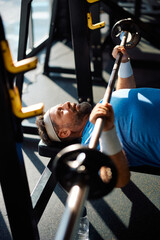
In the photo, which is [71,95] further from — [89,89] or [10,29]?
[10,29]

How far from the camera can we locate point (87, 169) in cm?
74

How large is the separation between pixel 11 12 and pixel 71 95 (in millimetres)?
2925

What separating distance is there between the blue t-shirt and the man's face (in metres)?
0.15

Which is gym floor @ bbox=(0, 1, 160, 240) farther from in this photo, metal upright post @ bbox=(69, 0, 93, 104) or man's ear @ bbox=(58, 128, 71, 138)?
metal upright post @ bbox=(69, 0, 93, 104)

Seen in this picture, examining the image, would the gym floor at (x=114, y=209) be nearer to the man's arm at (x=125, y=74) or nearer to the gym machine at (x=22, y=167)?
the gym machine at (x=22, y=167)

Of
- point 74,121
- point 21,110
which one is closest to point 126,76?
point 74,121

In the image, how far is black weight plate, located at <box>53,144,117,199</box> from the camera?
0.70 metres

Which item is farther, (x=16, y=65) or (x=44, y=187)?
(x=44, y=187)

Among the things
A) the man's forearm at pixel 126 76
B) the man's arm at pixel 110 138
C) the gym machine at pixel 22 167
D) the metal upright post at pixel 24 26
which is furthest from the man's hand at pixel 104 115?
the metal upright post at pixel 24 26

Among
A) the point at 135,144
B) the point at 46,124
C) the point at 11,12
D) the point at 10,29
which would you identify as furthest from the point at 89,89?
the point at 11,12

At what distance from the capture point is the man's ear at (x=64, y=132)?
1482mm

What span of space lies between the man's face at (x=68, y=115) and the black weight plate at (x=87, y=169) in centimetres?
72

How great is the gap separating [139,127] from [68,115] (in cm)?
42

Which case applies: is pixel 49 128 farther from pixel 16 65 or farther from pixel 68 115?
pixel 16 65
